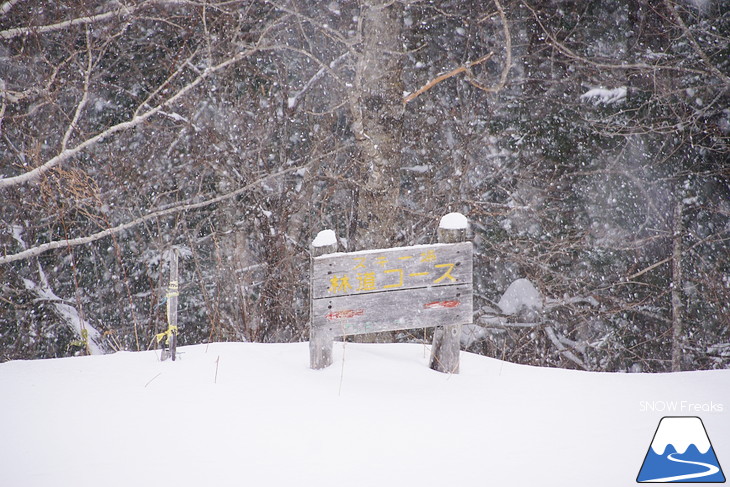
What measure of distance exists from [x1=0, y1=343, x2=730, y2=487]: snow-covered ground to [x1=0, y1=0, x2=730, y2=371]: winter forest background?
4757 millimetres

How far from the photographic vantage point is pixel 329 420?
364cm

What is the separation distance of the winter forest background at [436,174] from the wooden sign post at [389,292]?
184 inches

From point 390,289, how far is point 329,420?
1.24m

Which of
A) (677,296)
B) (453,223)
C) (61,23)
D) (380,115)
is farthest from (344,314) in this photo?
(677,296)

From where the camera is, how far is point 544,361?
9773mm

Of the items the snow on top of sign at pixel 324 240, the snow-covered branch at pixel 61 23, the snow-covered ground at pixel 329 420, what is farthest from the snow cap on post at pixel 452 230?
the snow-covered branch at pixel 61 23

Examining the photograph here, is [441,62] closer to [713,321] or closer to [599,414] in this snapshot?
[713,321]

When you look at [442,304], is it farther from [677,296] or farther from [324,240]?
[677,296]

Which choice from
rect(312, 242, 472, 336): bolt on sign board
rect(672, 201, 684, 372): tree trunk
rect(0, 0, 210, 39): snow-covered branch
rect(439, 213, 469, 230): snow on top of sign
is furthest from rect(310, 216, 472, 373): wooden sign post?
rect(672, 201, 684, 372): tree trunk

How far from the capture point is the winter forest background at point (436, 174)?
31.3 feet

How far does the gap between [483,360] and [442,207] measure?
4620mm

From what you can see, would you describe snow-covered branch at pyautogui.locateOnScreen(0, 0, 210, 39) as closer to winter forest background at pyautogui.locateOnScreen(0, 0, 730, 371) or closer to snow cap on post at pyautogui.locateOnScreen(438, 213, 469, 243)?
winter forest background at pyautogui.locateOnScreen(0, 0, 730, 371)

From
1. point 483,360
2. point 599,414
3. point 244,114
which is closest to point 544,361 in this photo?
point 483,360

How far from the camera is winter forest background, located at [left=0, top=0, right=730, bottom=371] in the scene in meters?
9.54
